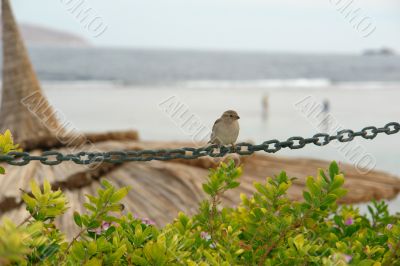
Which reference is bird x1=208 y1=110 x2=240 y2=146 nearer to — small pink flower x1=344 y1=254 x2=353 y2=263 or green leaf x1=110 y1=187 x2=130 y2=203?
green leaf x1=110 y1=187 x2=130 y2=203

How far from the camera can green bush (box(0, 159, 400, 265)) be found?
74.4 inches

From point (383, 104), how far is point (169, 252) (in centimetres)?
1910

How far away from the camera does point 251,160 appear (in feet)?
25.7

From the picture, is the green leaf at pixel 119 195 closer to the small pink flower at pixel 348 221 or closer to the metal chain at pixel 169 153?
the metal chain at pixel 169 153

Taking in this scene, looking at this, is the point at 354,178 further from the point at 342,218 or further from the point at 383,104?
the point at 383,104

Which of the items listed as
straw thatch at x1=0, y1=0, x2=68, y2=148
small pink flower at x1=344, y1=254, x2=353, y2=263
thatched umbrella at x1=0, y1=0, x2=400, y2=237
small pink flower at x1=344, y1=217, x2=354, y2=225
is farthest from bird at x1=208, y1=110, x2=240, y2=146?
straw thatch at x1=0, y1=0, x2=68, y2=148

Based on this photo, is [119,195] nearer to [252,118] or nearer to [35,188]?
[35,188]

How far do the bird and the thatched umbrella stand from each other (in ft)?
6.98

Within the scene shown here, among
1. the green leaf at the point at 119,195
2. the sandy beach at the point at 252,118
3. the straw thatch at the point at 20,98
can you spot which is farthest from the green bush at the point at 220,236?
the straw thatch at the point at 20,98

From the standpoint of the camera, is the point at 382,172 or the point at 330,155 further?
the point at 330,155

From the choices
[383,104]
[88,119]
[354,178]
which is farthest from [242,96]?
[354,178]

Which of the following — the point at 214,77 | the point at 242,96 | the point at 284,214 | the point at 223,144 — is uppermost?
the point at 214,77

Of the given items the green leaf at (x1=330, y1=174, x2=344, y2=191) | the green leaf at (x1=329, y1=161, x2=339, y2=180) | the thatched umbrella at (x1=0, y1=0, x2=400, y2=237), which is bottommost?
the thatched umbrella at (x1=0, y1=0, x2=400, y2=237)

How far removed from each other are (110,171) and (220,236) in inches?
166
